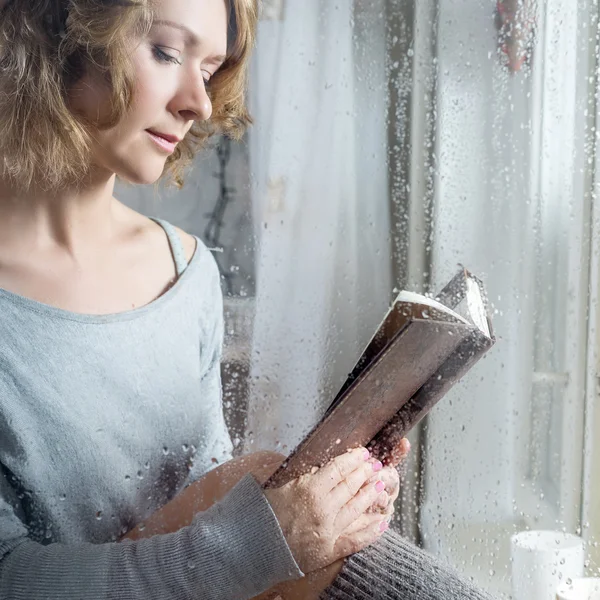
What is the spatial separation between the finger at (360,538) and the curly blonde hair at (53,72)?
0.95ft

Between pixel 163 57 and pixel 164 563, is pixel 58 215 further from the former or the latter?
pixel 164 563

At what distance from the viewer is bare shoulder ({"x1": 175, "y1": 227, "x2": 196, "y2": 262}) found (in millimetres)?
567

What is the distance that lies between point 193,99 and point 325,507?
0.87ft

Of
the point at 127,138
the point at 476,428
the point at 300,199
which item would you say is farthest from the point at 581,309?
the point at 127,138

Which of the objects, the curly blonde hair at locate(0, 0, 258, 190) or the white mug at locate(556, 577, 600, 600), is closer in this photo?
the curly blonde hair at locate(0, 0, 258, 190)

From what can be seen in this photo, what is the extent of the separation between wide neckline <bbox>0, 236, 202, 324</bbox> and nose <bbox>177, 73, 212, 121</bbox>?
132 millimetres

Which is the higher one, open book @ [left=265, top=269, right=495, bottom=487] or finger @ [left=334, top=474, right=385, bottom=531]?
Answer: open book @ [left=265, top=269, right=495, bottom=487]

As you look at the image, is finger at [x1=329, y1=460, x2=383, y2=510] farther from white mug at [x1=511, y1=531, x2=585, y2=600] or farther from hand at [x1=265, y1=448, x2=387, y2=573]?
white mug at [x1=511, y1=531, x2=585, y2=600]

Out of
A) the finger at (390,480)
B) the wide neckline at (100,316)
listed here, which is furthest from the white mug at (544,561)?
the wide neckline at (100,316)

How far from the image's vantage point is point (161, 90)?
0.44 meters

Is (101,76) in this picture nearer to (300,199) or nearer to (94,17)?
(94,17)

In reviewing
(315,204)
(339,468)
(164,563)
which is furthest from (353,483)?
(315,204)

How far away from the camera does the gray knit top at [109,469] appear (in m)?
0.44

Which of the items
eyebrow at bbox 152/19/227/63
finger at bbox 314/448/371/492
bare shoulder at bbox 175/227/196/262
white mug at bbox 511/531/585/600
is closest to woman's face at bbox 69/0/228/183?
eyebrow at bbox 152/19/227/63
